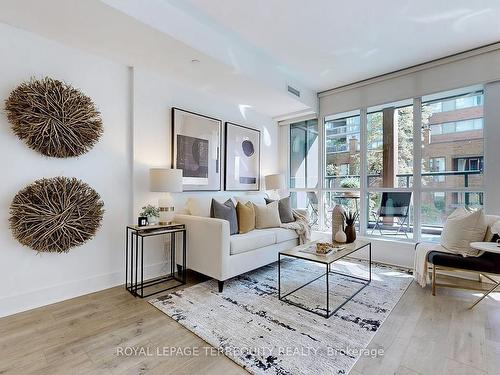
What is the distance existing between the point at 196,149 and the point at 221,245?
154 cm

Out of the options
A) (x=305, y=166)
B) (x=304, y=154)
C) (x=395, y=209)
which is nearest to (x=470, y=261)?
(x=395, y=209)

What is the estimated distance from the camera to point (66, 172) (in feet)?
8.57

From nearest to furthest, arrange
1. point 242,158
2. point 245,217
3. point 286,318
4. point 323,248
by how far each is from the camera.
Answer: point 286,318 < point 323,248 < point 245,217 < point 242,158

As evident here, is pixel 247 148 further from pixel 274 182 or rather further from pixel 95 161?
pixel 95 161

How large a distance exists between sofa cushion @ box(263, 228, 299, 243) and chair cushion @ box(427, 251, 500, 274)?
164cm

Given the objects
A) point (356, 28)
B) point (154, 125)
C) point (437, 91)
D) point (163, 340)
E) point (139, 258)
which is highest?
point (356, 28)

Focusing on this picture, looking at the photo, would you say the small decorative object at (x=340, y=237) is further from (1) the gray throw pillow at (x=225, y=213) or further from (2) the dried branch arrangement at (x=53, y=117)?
(2) the dried branch arrangement at (x=53, y=117)

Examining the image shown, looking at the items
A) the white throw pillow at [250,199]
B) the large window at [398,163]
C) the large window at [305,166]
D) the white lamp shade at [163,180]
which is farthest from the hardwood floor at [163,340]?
the large window at [305,166]

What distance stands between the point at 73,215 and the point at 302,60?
10.5ft

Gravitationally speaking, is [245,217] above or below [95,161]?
below

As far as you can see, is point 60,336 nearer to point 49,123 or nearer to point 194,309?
point 194,309

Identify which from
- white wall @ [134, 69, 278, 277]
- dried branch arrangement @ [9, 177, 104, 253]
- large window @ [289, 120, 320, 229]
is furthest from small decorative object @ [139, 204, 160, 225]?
large window @ [289, 120, 320, 229]

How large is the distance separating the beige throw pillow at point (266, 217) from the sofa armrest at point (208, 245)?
0.89m

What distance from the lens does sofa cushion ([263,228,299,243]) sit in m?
3.52
